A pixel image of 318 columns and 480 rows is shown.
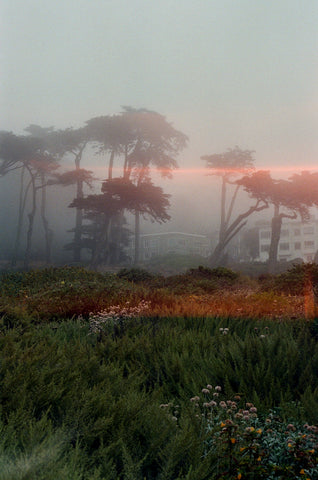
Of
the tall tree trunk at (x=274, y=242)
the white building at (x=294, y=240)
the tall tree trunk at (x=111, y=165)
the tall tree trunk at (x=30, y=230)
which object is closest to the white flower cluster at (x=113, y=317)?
the tall tree trunk at (x=111, y=165)

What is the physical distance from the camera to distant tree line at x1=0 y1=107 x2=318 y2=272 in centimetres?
→ 2819

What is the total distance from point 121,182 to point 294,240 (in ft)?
54.0

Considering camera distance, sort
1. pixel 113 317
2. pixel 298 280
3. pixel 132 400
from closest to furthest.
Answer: pixel 132 400 < pixel 113 317 < pixel 298 280

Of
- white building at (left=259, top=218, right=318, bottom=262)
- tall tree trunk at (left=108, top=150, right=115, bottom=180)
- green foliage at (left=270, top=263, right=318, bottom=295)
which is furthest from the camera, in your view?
white building at (left=259, top=218, right=318, bottom=262)

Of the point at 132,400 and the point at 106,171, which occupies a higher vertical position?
the point at 106,171

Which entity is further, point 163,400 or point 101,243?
point 101,243

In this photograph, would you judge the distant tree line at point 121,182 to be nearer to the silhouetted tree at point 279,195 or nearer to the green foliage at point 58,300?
the silhouetted tree at point 279,195

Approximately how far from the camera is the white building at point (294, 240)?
35.4m

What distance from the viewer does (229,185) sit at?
30281 mm

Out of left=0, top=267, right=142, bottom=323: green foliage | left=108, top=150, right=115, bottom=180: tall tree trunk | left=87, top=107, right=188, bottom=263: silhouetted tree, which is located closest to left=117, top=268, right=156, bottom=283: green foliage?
left=0, top=267, right=142, bottom=323: green foliage

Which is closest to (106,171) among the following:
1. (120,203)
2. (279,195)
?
(120,203)

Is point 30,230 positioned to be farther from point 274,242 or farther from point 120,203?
point 274,242

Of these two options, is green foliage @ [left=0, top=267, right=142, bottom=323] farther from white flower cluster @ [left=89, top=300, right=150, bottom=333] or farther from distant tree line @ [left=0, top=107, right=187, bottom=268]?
distant tree line @ [left=0, top=107, right=187, bottom=268]

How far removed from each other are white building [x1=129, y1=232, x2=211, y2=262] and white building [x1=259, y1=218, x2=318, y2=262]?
20.1 feet
